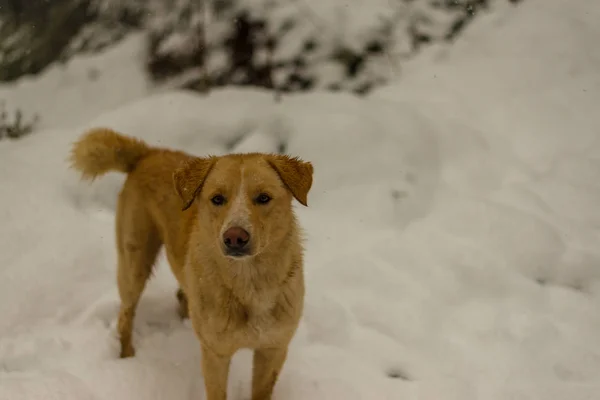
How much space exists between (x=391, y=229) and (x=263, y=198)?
7.19ft

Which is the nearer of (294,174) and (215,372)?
(294,174)

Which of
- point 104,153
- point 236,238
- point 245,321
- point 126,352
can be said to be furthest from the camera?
point 126,352

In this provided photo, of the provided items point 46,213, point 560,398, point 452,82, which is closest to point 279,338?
point 560,398

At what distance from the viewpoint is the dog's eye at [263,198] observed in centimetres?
224

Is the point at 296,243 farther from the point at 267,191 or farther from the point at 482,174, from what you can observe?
the point at 482,174

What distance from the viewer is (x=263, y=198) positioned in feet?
7.38

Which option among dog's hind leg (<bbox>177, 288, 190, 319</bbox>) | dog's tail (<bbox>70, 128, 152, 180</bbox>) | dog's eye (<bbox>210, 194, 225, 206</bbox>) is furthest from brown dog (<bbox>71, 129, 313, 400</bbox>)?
dog's hind leg (<bbox>177, 288, 190, 319</bbox>)

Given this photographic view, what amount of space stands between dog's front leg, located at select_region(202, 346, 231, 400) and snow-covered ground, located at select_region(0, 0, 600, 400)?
1.25ft

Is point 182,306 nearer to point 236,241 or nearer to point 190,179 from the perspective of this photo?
point 190,179

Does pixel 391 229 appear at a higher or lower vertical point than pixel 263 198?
lower

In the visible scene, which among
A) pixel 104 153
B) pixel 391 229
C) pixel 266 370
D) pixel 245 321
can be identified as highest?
pixel 104 153

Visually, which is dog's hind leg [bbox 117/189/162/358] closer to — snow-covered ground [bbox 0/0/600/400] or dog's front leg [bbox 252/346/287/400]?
snow-covered ground [bbox 0/0/600/400]

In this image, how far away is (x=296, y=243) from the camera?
96.6 inches

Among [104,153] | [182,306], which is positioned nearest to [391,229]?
[182,306]
